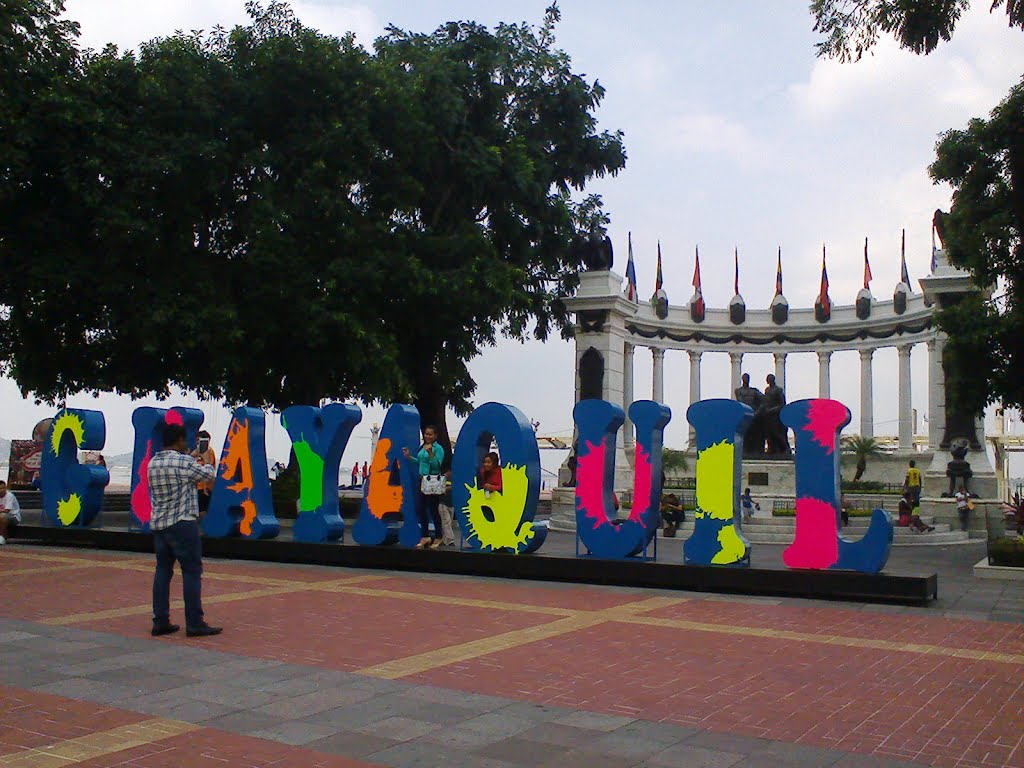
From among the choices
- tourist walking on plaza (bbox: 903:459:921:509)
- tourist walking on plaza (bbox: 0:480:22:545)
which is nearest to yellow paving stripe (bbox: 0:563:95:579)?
tourist walking on plaza (bbox: 0:480:22:545)

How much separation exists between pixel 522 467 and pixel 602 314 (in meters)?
20.1

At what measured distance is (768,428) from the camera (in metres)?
32.6

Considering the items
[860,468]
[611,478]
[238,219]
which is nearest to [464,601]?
[611,478]

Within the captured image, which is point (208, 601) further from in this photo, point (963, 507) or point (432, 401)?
point (432, 401)

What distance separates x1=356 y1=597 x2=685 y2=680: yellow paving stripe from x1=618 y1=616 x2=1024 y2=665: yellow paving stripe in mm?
465

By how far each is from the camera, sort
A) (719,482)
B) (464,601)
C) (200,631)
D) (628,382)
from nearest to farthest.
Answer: (200,631) < (464,601) < (719,482) < (628,382)

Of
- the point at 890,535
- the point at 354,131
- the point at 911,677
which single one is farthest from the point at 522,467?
the point at 354,131

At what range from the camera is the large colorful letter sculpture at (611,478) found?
46.2ft

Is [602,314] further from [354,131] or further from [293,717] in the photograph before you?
[293,717]

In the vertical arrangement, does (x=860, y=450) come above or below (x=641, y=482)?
above

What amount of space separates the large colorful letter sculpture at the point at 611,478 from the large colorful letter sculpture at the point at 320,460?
159 inches

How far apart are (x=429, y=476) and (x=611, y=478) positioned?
9.63 feet

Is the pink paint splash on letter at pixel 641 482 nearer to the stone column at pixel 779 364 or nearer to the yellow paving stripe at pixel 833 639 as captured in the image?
the yellow paving stripe at pixel 833 639

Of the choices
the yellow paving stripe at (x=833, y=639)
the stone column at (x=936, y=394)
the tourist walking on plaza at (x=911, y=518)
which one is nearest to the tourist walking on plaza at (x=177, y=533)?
the yellow paving stripe at (x=833, y=639)
